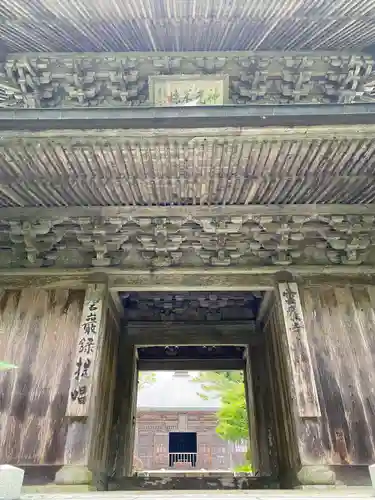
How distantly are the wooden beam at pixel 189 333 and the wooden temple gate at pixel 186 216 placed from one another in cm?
4

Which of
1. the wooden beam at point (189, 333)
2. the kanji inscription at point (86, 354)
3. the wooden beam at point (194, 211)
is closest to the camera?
the kanji inscription at point (86, 354)

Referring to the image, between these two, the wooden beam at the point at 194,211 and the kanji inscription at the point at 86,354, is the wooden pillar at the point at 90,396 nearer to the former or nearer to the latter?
the kanji inscription at the point at 86,354

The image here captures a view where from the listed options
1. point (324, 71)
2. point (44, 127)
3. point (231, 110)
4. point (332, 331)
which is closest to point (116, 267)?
point (44, 127)

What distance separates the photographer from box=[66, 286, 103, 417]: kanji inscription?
15.1ft

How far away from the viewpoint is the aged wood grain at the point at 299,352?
4.64 m

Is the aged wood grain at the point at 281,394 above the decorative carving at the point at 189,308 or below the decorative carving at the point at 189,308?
below

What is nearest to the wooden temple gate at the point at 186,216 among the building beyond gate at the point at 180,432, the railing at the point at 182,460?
the railing at the point at 182,460

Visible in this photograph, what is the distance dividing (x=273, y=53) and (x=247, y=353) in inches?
211

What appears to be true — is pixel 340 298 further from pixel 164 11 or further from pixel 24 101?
pixel 24 101

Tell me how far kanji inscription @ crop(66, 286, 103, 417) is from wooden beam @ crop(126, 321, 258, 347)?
2168mm

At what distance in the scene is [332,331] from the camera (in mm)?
5281

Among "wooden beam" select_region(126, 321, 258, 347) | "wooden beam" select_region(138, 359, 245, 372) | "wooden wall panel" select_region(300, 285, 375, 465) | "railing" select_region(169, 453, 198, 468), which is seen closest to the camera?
"wooden wall panel" select_region(300, 285, 375, 465)

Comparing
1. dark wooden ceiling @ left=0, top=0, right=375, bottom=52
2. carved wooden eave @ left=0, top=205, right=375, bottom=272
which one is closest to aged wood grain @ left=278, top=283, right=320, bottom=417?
carved wooden eave @ left=0, top=205, right=375, bottom=272

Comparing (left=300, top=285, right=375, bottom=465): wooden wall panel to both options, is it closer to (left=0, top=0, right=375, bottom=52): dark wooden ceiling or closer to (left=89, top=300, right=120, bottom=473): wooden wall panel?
(left=89, top=300, right=120, bottom=473): wooden wall panel
